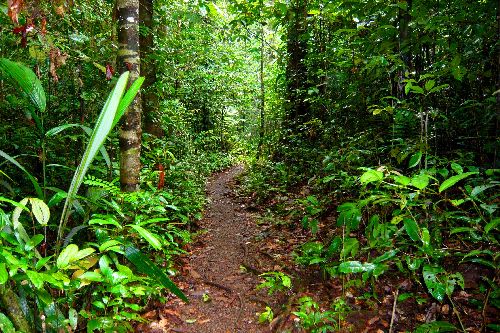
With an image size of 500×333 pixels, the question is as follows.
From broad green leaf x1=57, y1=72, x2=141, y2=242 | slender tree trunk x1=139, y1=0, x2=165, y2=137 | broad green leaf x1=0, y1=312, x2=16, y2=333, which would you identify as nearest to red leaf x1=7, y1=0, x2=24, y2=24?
broad green leaf x1=57, y1=72, x2=141, y2=242

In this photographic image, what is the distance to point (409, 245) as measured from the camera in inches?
94.3

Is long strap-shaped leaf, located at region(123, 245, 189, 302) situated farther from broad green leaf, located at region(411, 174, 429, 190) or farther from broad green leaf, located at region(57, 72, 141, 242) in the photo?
broad green leaf, located at region(411, 174, 429, 190)

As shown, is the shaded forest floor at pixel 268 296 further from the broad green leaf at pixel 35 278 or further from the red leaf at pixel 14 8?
the red leaf at pixel 14 8

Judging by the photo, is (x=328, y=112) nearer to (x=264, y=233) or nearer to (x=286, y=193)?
(x=286, y=193)

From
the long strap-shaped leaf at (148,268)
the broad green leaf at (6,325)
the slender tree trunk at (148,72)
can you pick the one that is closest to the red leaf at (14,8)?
the long strap-shaped leaf at (148,268)

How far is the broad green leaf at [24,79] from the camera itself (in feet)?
6.12

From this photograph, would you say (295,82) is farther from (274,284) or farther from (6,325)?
(6,325)

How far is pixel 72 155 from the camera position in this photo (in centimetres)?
452

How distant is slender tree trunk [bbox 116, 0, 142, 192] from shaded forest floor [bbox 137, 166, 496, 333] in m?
1.36

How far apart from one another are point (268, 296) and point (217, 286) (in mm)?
695

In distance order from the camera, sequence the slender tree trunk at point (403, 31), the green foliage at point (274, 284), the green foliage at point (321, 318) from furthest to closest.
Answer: the slender tree trunk at point (403, 31) → the green foliage at point (274, 284) → the green foliage at point (321, 318)

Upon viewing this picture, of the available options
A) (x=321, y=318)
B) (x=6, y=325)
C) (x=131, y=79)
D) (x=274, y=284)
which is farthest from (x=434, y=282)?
(x=131, y=79)

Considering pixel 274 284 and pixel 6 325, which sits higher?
pixel 6 325

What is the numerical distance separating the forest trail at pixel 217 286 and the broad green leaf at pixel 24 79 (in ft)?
7.18
